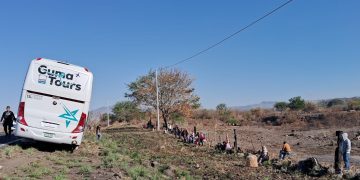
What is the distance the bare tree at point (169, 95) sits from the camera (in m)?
51.9

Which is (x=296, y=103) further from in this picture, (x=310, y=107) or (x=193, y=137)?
(x=193, y=137)

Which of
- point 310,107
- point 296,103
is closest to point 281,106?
point 296,103

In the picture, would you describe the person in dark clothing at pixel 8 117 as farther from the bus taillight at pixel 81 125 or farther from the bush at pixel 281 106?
the bush at pixel 281 106

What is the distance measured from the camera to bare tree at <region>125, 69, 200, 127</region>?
51906mm

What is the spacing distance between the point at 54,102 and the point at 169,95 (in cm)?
3534

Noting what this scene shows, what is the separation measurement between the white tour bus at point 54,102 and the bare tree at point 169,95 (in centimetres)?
3372

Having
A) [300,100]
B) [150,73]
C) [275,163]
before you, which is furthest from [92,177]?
[300,100]

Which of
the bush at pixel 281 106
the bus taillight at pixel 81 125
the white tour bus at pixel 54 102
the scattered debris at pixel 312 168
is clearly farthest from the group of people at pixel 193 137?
the bush at pixel 281 106

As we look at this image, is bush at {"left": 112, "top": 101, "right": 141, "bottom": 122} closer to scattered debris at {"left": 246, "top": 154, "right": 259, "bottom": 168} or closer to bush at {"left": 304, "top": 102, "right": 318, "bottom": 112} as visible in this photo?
bush at {"left": 304, "top": 102, "right": 318, "bottom": 112}

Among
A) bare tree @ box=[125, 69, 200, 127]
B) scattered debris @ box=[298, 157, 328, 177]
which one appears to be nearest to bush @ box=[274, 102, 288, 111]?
bare tree @ box=[125, 69, 200, 127]

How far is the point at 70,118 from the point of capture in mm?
17266

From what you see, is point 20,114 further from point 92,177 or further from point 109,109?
point 109,109

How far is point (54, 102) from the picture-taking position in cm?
1698

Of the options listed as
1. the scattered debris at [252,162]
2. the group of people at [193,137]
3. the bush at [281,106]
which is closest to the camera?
the scattered debris at [252,162]
